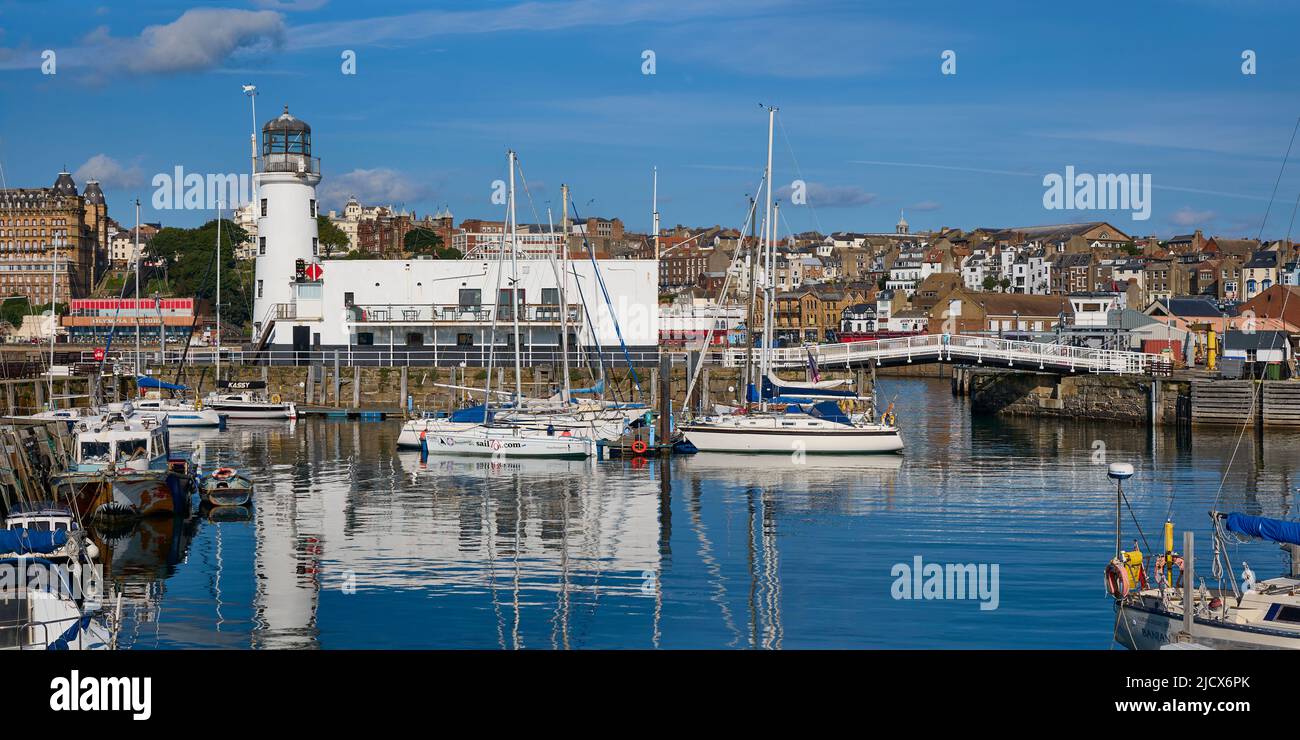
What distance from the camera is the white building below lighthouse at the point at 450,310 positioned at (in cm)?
6912

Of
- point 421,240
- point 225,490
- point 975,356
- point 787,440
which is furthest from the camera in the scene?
point 421,240

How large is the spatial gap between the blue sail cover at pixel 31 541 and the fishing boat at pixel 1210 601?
17.6 metres

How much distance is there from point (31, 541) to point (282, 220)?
53.3 meters

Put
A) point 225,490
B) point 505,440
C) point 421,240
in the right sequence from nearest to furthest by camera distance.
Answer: point 225,490, point 505,440, point 421,240

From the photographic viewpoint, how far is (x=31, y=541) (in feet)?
75.5

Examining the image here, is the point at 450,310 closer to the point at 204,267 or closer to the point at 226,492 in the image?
the point at 226,492

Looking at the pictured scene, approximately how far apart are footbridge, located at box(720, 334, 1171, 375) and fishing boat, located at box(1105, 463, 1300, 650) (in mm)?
43599

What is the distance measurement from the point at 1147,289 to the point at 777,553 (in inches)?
5726

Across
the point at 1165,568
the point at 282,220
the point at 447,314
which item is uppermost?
the point at 282,220

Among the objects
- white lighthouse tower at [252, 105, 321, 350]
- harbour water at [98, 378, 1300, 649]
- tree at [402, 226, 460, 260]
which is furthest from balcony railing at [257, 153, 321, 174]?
tree at [402, 226, 460, 260]

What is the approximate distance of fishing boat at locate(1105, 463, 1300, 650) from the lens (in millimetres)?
18797

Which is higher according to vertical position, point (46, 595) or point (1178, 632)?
point (46, 595)

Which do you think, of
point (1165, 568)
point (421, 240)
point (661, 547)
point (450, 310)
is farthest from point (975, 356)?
point (421, 240)

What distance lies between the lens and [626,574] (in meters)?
28.1
